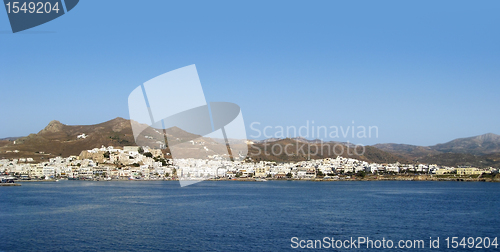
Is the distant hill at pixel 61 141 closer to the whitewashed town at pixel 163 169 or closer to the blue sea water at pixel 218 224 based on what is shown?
the whitewashed town at pixel 163 169

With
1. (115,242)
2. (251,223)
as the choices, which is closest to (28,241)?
(115,242)

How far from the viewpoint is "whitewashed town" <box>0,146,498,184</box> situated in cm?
6312

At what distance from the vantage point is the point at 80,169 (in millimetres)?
65062

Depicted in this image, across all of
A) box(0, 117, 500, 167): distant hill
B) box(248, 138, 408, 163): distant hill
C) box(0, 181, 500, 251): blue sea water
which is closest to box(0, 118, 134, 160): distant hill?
box(0, 117, 500, 167): distant hill

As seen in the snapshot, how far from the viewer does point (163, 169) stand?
→ 69.7 metres

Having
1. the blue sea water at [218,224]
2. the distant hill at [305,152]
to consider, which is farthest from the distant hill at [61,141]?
the blue sea water at [218,224]

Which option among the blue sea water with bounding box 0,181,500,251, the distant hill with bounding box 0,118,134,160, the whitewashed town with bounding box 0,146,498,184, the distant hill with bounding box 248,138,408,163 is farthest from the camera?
the distant hill with bounding box 248,138,408,163

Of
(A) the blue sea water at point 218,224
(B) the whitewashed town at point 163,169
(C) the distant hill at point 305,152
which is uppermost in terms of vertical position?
(C) the distant hill at point 305,152

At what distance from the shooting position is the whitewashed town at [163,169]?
6312 centimetres

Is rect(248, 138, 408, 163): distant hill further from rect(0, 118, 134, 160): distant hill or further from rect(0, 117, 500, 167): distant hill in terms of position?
rect(0, 118, 134, 160): distant hill

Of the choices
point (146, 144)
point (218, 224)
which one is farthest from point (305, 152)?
point (218, 224)

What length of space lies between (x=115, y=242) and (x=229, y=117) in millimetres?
15197

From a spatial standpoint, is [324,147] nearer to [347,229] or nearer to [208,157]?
[208,157]

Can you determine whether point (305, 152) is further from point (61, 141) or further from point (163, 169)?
point (61, 141)
